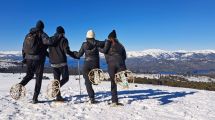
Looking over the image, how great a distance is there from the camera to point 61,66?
12.7m

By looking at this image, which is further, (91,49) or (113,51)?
(91,49)

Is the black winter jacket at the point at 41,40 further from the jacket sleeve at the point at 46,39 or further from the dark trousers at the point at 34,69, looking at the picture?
the dark trousers at the point at 34,69

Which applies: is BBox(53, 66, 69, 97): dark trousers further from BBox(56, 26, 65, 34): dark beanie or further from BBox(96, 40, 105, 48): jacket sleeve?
BBox(96, 40, 105, 48): jacket sleeve

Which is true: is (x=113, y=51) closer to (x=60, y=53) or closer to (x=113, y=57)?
(x=113, y=57)

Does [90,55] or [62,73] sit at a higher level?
[90,55]

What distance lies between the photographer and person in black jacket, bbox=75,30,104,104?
13.0 m

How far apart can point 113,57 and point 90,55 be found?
95 centimetres

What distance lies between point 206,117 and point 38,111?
20.8ft

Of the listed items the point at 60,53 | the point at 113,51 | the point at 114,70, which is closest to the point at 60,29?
the point at 60,53

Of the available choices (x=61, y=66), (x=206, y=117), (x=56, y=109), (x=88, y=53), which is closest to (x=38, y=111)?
(x=56, y=109)

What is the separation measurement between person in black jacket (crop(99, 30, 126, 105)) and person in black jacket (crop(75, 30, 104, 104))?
30cm

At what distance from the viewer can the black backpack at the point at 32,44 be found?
12.1m

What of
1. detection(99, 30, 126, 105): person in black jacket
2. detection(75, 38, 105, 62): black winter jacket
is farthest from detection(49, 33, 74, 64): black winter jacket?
detection(99, 30, 126, 105): person in black jacket

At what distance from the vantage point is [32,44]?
1210 centimetres
